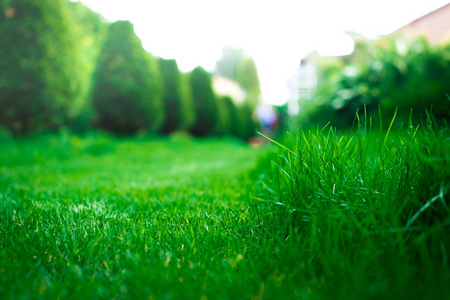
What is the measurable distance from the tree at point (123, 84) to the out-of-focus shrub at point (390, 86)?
17.7 ft

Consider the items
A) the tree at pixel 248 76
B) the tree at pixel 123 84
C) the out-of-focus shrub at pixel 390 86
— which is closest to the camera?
the out-of-focus shrub at pixel 390 86

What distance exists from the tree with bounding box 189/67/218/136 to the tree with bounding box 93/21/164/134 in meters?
4.75

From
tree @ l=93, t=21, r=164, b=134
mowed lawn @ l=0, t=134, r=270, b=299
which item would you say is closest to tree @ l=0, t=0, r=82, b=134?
tree @ l=93, t=21, r=164, b=134

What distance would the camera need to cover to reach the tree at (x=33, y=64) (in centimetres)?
635

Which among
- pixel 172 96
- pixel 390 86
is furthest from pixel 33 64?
pixel 390 86

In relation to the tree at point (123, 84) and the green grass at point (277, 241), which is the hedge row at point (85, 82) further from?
the green grass at point (277, 241)

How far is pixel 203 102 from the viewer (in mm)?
14758

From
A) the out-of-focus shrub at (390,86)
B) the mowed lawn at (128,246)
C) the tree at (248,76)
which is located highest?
the tree at (248,76)

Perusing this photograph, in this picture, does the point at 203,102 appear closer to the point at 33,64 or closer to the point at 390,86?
the point at 33,64

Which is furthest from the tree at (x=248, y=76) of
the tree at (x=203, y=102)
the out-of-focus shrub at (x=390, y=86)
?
the out-of-focus shrub at (x=390, y=86)

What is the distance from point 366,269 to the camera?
0.89 meters

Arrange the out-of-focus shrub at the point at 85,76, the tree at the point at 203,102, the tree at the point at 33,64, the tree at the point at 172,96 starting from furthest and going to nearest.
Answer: the tree at the point at 203,102 < the tree at the point at 172,96 < the out-of-focus shrub at the point at 85,76 < the tree at the point at 33,64

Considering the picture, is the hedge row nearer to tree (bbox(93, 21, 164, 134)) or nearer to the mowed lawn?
tree (bbox(93, 21, 164, 134))

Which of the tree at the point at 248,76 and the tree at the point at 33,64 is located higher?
the tree at the point at 248,76
